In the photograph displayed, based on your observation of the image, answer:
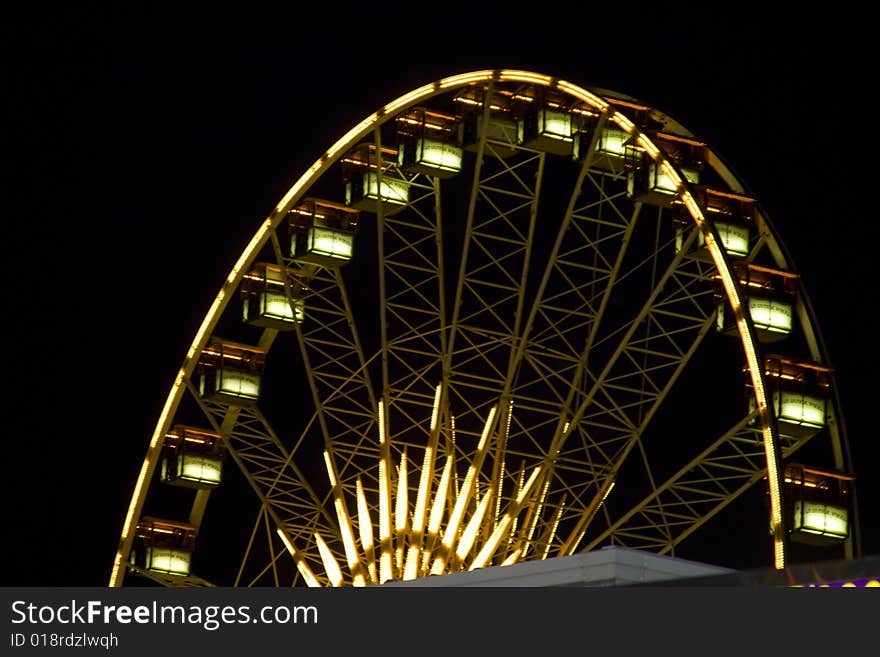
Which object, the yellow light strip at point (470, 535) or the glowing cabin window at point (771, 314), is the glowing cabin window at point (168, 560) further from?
the glowing cabin window at point (771, 314)

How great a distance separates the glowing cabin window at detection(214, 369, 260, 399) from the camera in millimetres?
35125

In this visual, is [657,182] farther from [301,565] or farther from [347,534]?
[301,565]

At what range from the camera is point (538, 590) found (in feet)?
54.8

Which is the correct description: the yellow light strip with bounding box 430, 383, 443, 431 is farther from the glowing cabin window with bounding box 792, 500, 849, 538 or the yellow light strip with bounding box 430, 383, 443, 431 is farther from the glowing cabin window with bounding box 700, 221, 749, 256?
the glowing cabin window with bounding box 792, 500, 849, 538

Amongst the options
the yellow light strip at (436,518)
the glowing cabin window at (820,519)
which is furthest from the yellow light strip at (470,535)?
the glowing cabin window at (820,519)

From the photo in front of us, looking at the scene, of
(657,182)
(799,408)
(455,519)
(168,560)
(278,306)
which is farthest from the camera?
(168,560)

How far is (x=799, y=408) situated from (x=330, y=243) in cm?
868

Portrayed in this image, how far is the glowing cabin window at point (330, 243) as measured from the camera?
35.2 m

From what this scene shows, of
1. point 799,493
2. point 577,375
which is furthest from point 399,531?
point 799,493

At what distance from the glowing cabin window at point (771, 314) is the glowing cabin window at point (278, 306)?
7859mm

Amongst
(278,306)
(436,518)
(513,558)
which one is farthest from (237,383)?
(513,558)

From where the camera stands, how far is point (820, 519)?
28859 millimetres

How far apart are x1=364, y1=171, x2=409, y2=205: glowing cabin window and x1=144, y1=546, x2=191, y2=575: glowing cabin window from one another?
21.1 feet

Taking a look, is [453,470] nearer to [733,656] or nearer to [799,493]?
[799,493]
